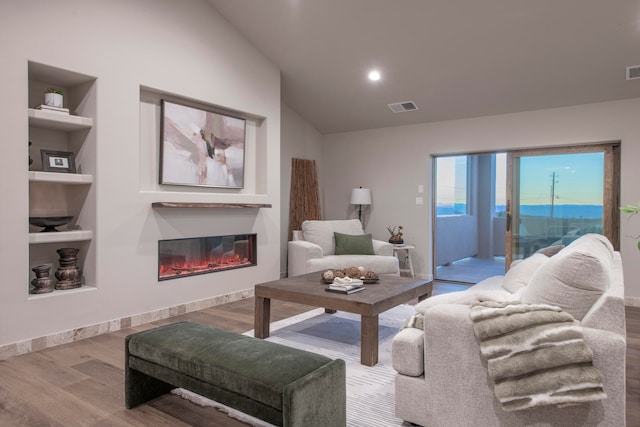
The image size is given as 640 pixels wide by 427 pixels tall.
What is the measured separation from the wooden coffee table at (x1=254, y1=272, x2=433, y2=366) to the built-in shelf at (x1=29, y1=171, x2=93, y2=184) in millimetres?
1724

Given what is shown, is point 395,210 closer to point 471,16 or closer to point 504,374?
point 471,16

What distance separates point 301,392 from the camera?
1680mm

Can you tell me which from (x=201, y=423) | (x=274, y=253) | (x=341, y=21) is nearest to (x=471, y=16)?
(x=341, y=21)

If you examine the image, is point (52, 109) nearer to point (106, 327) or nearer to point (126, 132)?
point (126, 132)

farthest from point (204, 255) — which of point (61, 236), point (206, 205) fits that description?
point (61, 236)

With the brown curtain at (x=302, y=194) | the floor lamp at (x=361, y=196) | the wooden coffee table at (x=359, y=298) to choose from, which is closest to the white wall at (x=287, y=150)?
the brown curtain at (x=302, y=194)

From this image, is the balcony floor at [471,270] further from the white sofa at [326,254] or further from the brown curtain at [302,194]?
the brown curtain at [302,194]

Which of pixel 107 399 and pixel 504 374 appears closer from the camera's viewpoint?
pixel 504 374

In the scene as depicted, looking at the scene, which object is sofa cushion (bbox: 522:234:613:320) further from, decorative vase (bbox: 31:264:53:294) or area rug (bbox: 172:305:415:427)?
decorative vase (bbox: 31:264:53:294)

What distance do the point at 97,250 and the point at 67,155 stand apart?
0.86 metres

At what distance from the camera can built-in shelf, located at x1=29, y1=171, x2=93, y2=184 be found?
3.25m

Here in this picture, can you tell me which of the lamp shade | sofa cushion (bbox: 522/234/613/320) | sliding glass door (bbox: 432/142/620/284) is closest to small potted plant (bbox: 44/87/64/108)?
sofa cushion (bbox: 522/234/613/320)

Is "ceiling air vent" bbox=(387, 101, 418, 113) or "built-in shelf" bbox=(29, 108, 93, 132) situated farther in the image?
"ceiling air vent" bbox=(387, 101, 418, 113)

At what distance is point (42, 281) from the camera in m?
3.35
